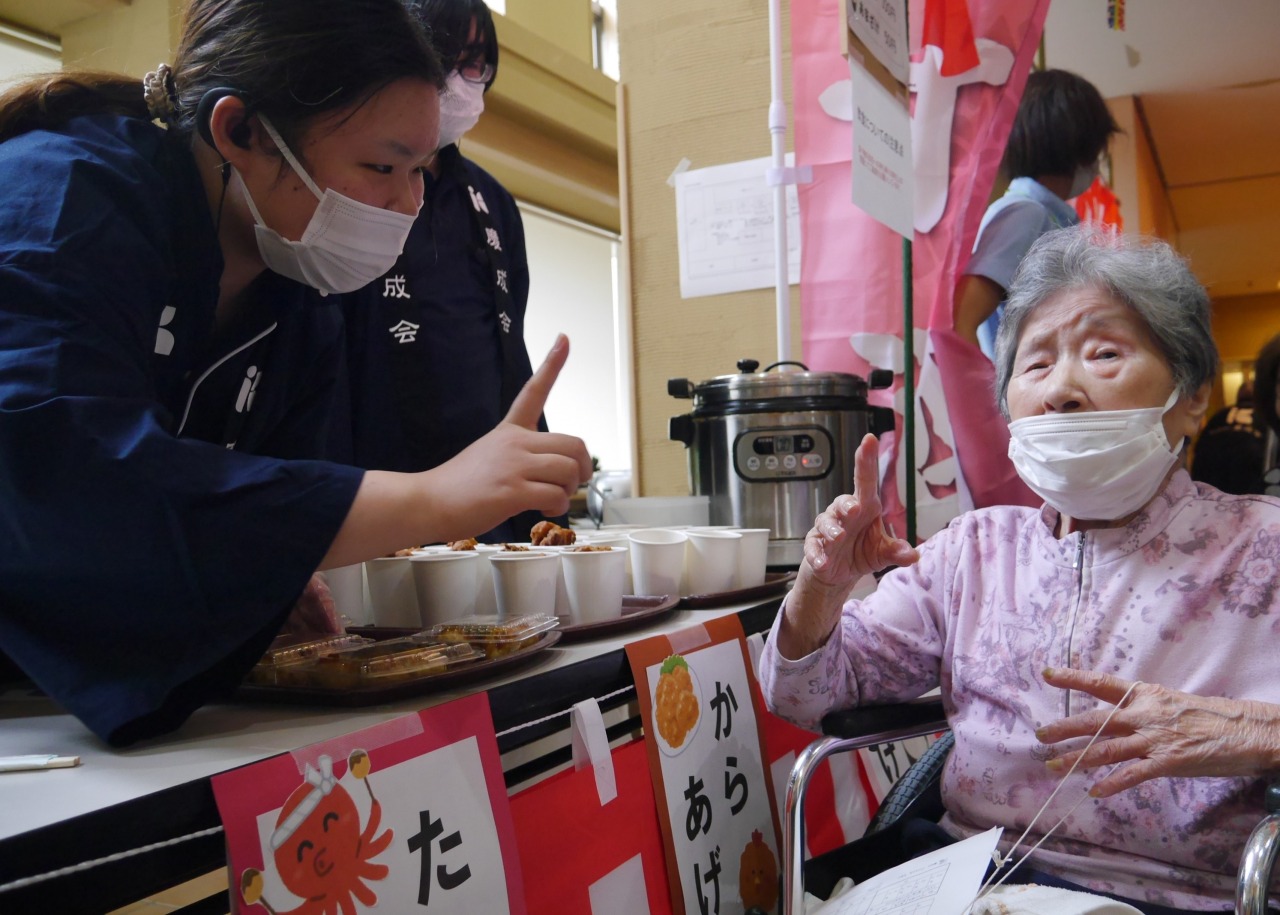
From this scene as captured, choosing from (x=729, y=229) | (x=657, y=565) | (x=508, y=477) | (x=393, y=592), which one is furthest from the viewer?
(x=729, y=229)

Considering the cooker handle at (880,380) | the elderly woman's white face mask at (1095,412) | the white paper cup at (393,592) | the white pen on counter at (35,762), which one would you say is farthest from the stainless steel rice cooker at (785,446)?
the white pen on counter at (35,762)

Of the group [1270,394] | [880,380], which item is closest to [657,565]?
[880,380]

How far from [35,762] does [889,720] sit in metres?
1.01

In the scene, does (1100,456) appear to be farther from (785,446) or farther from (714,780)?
(785,446)

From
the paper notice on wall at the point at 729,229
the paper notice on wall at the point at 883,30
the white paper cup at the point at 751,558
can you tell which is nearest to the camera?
the white paper cup at the point at 751,558

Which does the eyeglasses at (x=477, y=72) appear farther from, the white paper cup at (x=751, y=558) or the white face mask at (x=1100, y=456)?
the white face mask at (x=1100, y=456)

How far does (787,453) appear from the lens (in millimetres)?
2020

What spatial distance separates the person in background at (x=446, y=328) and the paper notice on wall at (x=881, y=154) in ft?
2.37

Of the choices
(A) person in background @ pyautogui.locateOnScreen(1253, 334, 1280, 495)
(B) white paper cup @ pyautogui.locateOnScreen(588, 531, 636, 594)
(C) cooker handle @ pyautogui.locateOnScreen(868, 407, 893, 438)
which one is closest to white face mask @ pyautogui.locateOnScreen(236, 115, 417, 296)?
(B) white paper cup @ pyautogui.locateOnScreen(588, 531, 636, 594)

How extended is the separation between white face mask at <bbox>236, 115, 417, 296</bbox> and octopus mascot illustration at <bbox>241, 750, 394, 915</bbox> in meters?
0.60

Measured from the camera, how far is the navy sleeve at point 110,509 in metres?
0.81

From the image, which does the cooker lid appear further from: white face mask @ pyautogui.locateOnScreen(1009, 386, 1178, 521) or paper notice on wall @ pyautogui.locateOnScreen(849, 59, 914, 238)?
white face mask @ pyautogui.locateOnScreen(1009, 386, 1178, 521)

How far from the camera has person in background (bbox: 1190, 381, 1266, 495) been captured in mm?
4039

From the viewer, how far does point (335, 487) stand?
35.9 inches
